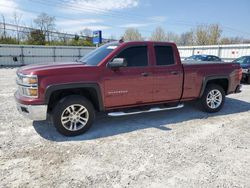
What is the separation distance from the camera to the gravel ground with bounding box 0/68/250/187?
2941 millimetres

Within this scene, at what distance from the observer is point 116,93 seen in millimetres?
4598

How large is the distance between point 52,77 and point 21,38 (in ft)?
117

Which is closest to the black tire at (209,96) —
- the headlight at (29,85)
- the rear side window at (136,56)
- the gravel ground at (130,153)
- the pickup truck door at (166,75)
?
the gravel ground at (130,153)

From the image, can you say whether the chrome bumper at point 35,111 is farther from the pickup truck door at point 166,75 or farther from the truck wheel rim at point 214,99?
the truck wheel rim at point 214,99

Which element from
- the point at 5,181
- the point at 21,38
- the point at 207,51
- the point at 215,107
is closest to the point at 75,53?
the point at 21,38

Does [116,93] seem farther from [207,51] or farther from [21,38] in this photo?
[21,38]

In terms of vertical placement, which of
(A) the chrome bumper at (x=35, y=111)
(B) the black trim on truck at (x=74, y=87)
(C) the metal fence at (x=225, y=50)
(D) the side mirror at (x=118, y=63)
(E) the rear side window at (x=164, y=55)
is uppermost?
(C) the metal fence at (x=225, y=50)

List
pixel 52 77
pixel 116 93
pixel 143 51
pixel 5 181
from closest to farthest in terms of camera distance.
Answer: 1. pixel 5 181
2. pixel 52 77
3. pixel 116 93
4. pixel 143 51

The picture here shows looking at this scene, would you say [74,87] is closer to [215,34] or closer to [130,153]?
[130,153]

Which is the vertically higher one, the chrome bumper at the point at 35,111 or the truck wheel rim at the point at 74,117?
the chrome bumper at the point at 35,111

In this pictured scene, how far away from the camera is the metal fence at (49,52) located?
2191cm

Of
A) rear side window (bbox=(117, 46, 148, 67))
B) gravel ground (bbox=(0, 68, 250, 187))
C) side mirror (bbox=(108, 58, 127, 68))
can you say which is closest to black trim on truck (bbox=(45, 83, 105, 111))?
side mirror (bbox=(108, 58, 127, 68))

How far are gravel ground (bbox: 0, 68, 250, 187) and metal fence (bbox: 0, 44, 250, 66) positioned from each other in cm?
1884

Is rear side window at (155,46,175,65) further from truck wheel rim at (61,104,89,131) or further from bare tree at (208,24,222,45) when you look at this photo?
bare tree at (208,24,222,45)
